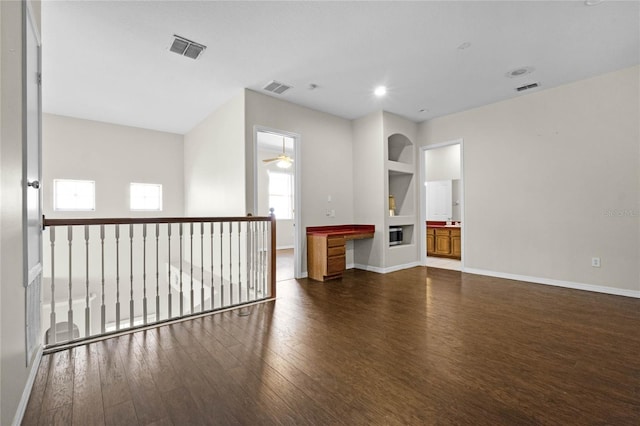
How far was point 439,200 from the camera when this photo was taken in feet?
26.2

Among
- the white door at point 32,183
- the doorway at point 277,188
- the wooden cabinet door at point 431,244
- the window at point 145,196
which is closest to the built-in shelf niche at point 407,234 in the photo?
the wooden cabinet door at point 431,244

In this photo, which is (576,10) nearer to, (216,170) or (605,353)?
(605,353)

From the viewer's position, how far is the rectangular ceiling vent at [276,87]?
4.30 m

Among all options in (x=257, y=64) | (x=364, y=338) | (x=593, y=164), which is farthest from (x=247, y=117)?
(x=593, y=164)

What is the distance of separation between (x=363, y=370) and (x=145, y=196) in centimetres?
665

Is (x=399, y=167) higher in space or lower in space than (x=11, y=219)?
higher

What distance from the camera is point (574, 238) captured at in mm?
4285

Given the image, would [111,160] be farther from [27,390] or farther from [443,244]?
[443,244]

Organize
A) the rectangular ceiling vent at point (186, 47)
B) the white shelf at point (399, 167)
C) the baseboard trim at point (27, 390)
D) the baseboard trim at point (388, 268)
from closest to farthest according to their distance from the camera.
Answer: the baseboard trim at point (27, 390) → the rectangular ceiling vent at point (186, 47) → the baseboard trim at point (388, 268) → the white shelf at point (399, 167)

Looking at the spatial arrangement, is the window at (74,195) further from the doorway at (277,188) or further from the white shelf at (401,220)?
the white shelf at (401,220)

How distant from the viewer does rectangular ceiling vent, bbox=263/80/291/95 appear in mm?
4305

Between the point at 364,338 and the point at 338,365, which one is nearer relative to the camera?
the point at 338,365

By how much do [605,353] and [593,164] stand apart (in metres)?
3.03

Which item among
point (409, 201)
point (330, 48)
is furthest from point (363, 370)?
point (409, 201)
